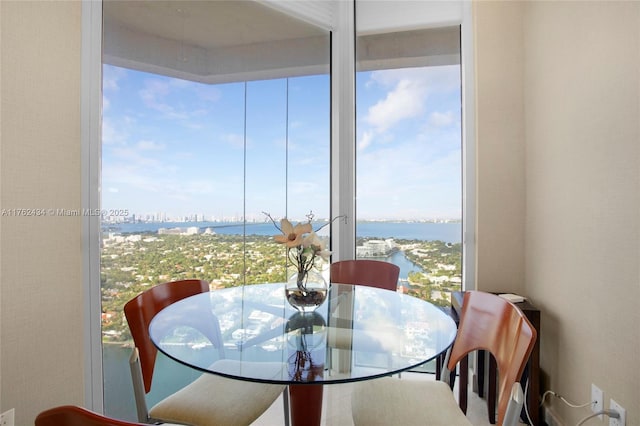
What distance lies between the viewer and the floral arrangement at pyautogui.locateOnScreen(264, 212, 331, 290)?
4.56 ft

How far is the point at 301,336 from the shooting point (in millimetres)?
1232

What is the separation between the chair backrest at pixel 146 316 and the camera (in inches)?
52.3

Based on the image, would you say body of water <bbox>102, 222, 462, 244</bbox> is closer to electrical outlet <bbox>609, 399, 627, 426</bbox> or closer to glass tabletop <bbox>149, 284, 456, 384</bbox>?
glass tabletop <bbox>149, 284, 456, 384</bbox>

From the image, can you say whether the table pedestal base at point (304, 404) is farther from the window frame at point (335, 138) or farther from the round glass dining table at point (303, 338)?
the window frame at point (335, 138)

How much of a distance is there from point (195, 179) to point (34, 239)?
88 cm

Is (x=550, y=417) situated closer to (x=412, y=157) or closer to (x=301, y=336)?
(x=301, y=336)

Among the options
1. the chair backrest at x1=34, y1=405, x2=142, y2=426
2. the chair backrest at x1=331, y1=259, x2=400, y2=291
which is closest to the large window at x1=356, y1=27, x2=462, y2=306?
the chair backrest at x1=331, y1=259, x2=400, y2=291

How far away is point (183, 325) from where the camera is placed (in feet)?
4.37

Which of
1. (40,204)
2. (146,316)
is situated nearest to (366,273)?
(146,316)

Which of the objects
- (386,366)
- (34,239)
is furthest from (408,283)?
(34,239)

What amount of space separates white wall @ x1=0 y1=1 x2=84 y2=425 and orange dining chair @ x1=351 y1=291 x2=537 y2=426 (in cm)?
150

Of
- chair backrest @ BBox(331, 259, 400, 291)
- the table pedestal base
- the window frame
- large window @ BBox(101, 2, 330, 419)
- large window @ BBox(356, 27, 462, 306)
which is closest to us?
the table pedestal base

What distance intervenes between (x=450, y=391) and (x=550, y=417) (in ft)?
3.29

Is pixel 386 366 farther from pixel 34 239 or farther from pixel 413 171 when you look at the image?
pixel 413 171
